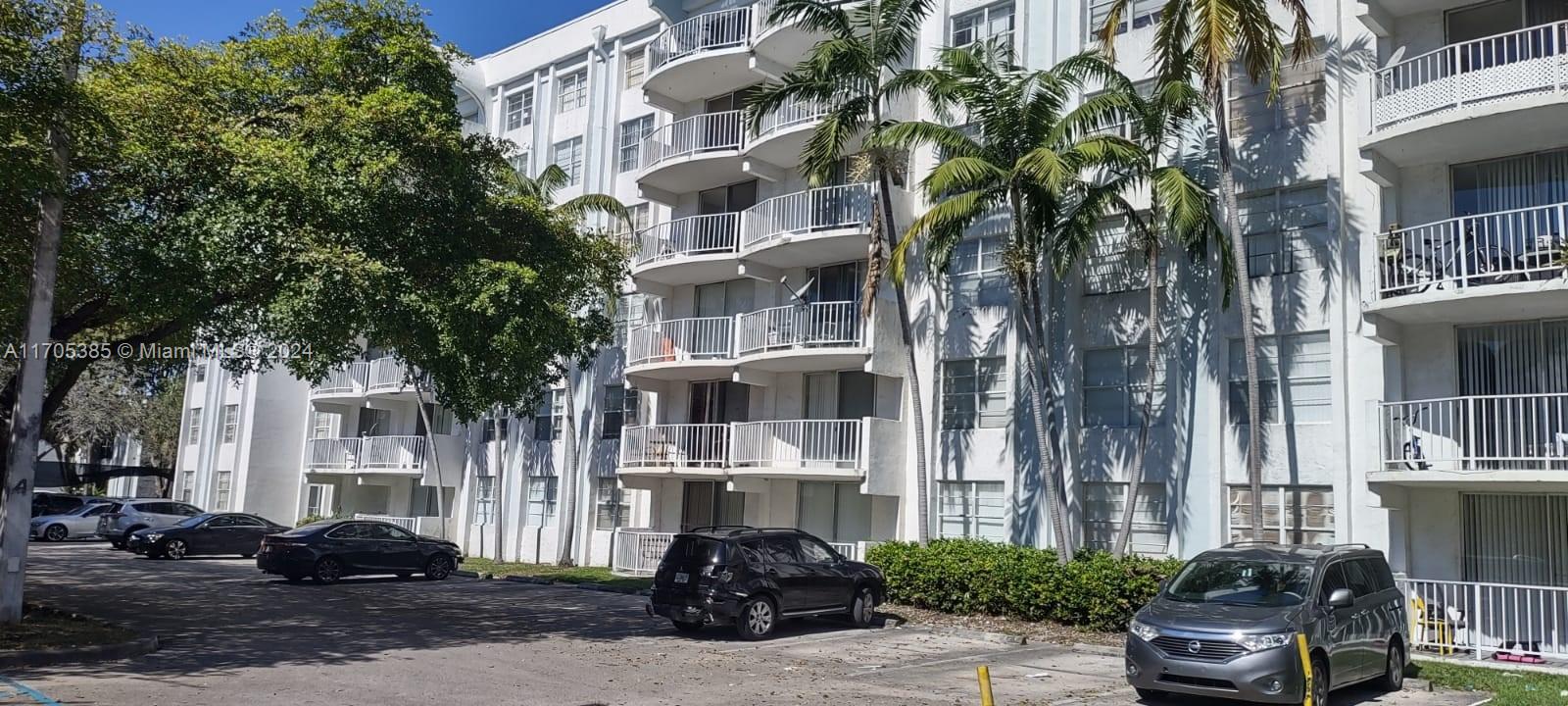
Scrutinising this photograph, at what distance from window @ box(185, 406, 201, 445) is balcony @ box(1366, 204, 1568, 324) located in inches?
1844

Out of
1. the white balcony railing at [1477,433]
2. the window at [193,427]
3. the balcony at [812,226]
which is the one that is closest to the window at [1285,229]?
the white balcony railing at [1477,433]

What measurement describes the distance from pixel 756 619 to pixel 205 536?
2157 centimetres

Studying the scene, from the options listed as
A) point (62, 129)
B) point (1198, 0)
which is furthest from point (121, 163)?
point (1198, 0)

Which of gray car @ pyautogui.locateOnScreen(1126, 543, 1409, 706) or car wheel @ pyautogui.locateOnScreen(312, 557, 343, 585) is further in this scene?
car wheel @ pyautogui.locateOnScreen(312, 557, 343, 585)

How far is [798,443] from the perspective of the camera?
82.0 feet

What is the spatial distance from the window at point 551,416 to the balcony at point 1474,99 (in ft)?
73.1

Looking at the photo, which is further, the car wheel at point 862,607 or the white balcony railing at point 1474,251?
the car wheel at point 862,607

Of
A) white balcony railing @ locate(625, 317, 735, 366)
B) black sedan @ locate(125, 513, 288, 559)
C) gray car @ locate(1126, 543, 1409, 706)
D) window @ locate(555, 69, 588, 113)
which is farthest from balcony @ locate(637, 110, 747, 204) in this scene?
gray car @ locate(1126, 543, 1409, 706)

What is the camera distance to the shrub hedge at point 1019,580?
706 inches

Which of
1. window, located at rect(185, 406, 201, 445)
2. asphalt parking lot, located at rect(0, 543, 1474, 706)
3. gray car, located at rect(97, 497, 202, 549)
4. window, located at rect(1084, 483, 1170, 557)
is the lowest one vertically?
asphalt parking lot, located at rect(0, 543, 1474, 706)

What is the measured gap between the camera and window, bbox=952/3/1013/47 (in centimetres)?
2417

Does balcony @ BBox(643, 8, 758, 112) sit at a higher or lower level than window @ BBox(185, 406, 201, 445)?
higher

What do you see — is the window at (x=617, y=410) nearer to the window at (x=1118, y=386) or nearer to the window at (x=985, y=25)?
the window at (x=985, y=25)

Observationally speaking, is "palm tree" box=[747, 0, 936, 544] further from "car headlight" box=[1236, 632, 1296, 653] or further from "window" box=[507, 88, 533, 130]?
"window" box=[507, 88, 533, 130]
